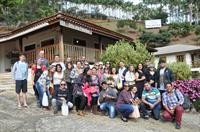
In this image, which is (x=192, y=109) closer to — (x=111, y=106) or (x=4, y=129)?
(x=111, y=106)

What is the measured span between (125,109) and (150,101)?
1370 millimetres

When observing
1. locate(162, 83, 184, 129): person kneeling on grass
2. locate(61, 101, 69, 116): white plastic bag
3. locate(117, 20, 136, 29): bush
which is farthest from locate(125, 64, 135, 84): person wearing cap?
locate(117, 20, 136, 29): bush

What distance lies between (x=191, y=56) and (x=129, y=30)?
1287 inches

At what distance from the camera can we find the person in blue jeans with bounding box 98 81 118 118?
1426 centimetres

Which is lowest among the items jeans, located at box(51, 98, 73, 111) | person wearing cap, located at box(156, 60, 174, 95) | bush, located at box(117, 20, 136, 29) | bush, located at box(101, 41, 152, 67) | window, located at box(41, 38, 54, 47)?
jeans, located at box(51, 98, 73, 111)

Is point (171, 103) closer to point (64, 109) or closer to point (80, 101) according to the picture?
point (80, 101)

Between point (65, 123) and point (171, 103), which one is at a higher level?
point (171, 103)

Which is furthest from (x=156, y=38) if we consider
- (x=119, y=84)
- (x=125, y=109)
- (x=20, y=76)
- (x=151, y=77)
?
(x=20, y=76)

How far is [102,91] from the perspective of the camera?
14594 millimetres

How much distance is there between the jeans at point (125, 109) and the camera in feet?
45.4

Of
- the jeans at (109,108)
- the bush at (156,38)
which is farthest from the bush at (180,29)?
the jeans at (109,108)

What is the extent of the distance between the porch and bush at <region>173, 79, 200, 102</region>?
22.5ft

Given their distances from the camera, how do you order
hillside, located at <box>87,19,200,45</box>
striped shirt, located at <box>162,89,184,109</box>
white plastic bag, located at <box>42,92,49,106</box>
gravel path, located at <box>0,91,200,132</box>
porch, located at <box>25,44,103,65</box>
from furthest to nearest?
hillside, located at <box>87,19,200,45</box>, porch, located at <box>25,44,103,65</box>, striped shirt, located at <box>162,89,184,109</box>, white plastic bag, located at <box>42,92,49,106</box>, gravel path, located at <box>0,91,200,132</box>

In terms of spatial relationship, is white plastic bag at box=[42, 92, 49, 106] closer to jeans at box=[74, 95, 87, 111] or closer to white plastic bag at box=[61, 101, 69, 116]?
white plastic bag at box=[61, 101, 69, 116]
